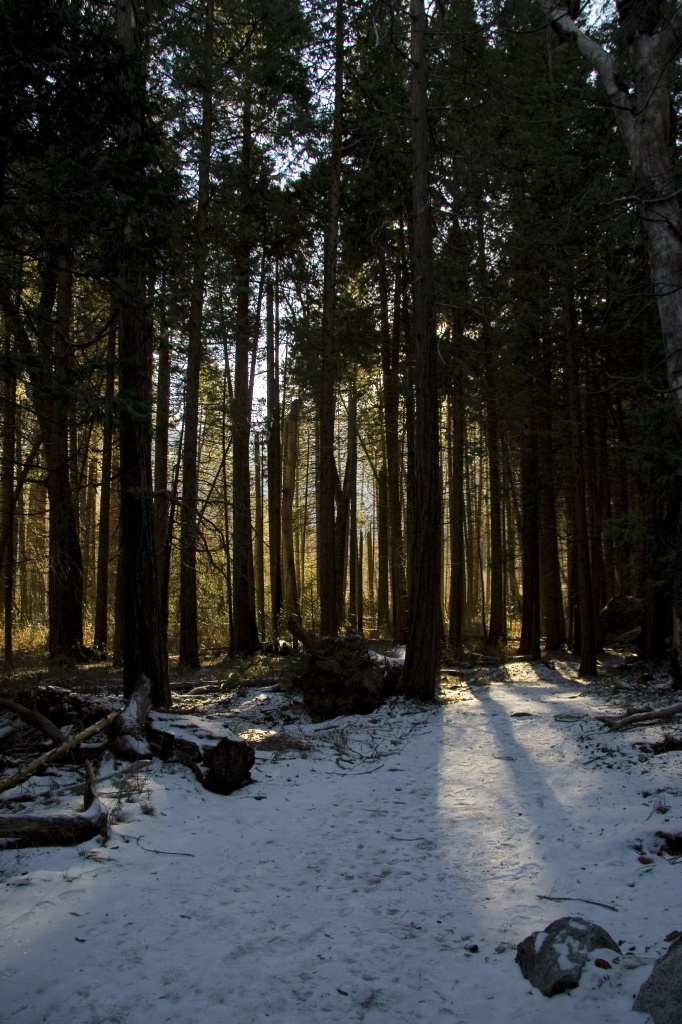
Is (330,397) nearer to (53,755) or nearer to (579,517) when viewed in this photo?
(579,517)

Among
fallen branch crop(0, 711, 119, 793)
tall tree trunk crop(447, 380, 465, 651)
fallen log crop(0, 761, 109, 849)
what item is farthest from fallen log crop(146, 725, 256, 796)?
tall tree trunk crop(447, 380, 465, 651)

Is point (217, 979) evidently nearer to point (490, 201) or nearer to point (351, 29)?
point (490, 201)

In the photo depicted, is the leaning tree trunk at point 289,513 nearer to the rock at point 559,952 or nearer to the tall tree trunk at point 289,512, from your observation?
the tall tree trunk at point 289,512

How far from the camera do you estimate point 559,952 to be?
10.3 ft

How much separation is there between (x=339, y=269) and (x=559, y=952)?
1572 centimetres

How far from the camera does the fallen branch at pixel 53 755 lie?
15.8 ft

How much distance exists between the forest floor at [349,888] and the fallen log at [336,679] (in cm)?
209

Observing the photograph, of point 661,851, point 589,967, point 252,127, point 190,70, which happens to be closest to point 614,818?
point 661,851

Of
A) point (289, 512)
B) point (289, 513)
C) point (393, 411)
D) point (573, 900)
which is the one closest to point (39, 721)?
point (573, 900)

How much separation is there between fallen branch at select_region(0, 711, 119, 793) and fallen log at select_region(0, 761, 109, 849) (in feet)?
0.79

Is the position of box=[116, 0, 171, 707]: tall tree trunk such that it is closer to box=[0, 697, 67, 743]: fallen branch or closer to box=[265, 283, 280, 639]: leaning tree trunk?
box=[0, 697, 67, 743]: fallen branch

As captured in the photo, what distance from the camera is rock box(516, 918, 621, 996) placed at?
9.92ft

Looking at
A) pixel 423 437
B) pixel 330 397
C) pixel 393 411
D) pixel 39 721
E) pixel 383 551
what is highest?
pixel 393 411

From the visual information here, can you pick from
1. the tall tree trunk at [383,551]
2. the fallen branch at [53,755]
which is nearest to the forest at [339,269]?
the fallen branch at [53,755]
